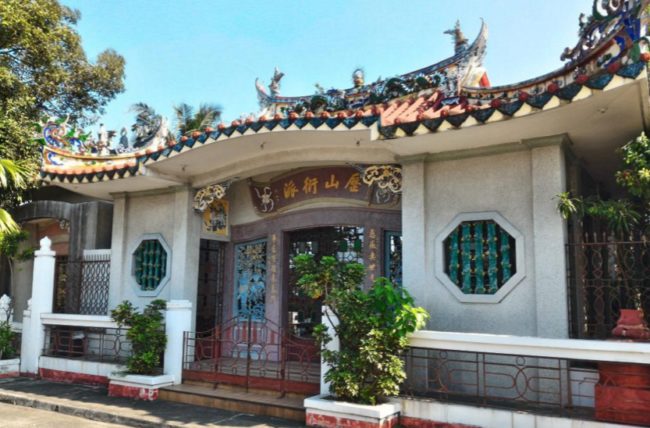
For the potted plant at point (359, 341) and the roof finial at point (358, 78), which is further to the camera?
the roof finial at point (358, 78)

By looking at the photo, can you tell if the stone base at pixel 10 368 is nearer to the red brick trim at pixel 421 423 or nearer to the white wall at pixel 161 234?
the white wall at pixel 161 234

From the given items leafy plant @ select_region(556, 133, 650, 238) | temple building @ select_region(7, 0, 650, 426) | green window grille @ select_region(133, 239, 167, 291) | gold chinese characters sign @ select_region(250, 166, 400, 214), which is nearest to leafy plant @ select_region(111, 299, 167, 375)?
temple building @ select_region(7, 0, 650, 426)

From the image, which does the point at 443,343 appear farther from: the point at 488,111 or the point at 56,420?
the point at 56,420

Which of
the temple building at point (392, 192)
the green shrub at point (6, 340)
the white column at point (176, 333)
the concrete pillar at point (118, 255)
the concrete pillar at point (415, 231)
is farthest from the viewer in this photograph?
the concrete pillar at point (118, 255)

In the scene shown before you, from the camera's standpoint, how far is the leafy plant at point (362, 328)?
5473mm

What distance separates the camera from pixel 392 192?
7.43 m

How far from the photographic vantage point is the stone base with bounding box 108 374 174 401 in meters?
7.27

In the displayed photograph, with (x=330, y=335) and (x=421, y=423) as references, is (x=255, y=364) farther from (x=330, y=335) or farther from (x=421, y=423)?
(x=421, y=423)

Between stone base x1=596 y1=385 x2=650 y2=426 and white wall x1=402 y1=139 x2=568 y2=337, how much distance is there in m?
0.92

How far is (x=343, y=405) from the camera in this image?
217 inches

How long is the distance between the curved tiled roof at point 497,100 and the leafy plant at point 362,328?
1722 mm

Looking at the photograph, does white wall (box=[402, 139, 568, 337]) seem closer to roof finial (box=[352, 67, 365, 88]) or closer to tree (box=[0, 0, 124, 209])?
roof finial (box=[352, 67, 365, 88])

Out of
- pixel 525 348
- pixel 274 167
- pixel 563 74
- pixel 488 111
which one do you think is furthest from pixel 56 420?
pixel 563 74

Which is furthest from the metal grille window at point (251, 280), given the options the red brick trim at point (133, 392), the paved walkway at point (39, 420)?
the paved walkway at point (39, 420)
